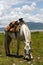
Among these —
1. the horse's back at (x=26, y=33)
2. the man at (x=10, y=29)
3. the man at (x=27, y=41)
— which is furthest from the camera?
the man at (x=10, y=29)

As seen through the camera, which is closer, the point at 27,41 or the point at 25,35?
the point at 27,41

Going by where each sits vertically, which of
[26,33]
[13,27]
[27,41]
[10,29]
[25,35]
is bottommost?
[27,41]

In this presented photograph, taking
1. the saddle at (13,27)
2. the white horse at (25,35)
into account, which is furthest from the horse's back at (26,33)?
the saddle at (13,27)

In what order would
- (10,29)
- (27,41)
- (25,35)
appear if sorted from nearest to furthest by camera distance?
(27,41) < (25,35) < (10,29)

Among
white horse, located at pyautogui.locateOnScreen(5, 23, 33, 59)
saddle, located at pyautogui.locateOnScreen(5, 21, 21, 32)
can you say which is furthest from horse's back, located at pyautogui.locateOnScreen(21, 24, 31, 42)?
saddle, located at pyautogui.locateOnScreen(5, 21, 21, 32)

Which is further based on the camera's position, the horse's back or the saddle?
the saddle

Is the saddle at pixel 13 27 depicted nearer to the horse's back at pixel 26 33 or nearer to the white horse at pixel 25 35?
the white horse at pixel 25 35

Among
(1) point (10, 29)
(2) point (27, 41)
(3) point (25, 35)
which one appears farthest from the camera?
(1) point (10, 29)

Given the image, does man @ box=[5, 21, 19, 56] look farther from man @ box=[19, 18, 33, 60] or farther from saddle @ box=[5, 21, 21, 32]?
man @ box=[19, 18, 33, 60]

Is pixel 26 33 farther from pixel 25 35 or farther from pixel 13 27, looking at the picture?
pixel 13 27

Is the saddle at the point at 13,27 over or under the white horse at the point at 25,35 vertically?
over

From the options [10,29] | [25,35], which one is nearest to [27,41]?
[25,35]

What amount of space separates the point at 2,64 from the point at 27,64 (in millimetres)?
1359

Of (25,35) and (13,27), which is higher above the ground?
(13,27)
